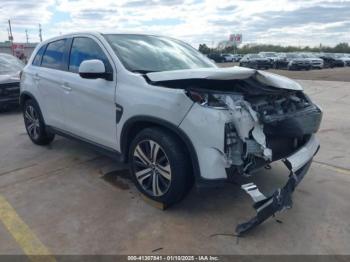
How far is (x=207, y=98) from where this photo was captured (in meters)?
3.16

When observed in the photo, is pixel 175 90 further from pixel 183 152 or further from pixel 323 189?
pixel 323 189

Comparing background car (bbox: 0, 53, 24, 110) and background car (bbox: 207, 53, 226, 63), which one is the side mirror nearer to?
background car (bbox: 0, 53, 24, 110)

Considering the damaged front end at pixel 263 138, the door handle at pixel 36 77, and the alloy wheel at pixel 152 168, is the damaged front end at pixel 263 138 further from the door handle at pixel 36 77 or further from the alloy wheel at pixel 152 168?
the door handle at pixel 36 77

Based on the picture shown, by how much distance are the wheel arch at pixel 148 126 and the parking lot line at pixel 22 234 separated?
4.09 ft

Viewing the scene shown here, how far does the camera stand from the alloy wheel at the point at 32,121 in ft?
18.8

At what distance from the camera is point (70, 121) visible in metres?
4.72

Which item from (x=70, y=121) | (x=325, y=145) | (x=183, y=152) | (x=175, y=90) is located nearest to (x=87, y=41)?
(x=70, y=121)

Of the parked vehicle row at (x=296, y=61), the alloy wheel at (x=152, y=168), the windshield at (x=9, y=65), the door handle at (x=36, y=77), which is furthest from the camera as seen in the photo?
the parked vehicle row at (x=296, y=61)

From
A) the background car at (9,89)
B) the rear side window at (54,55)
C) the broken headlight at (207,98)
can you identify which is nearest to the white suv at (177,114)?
the broken headlight at (207,98)

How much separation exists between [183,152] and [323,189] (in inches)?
74.7

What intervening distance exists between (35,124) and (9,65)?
5.63m

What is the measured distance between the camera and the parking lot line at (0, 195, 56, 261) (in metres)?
2.94

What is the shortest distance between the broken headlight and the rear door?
44.2 inches

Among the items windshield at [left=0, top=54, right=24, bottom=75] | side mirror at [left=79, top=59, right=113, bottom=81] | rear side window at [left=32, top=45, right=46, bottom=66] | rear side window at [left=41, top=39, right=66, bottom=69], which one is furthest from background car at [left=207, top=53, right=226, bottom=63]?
side mirror at [left=79, top=59, right=113, bottom=81]
